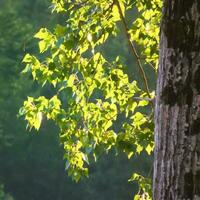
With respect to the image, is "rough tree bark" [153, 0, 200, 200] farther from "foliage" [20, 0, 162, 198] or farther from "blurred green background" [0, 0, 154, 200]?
"blurred green background" [0, 0, 154, 200]

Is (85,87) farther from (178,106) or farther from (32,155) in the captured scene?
(32,155)

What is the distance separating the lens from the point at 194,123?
1541mm

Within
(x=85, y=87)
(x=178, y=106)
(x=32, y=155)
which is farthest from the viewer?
(x=32, y=155)

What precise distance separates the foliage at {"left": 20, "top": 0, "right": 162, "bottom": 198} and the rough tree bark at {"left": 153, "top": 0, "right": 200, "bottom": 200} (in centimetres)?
108

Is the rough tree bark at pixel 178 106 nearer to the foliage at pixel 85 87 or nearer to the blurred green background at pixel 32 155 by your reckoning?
the foliage at pixel 85 87

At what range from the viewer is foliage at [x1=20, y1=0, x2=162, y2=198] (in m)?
2.75

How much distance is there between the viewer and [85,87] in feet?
9.20

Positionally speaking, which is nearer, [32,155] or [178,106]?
[178,106]

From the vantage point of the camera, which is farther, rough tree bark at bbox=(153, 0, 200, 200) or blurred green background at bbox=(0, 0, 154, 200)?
blurred green background at bbox=(0, 0, 154, 200)

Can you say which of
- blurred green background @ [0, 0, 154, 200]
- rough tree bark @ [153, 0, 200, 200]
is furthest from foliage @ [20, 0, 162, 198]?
blurred green background @ [0, 0, 154, 200]

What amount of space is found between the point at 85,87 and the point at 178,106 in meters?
1.27

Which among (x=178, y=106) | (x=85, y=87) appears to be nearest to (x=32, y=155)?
(x=85, y=87)

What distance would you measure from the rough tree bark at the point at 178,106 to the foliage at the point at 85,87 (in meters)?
1.08

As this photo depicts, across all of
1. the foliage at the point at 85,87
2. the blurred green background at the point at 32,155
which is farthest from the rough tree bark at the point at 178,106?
the blurred green background at the point at 32,155
